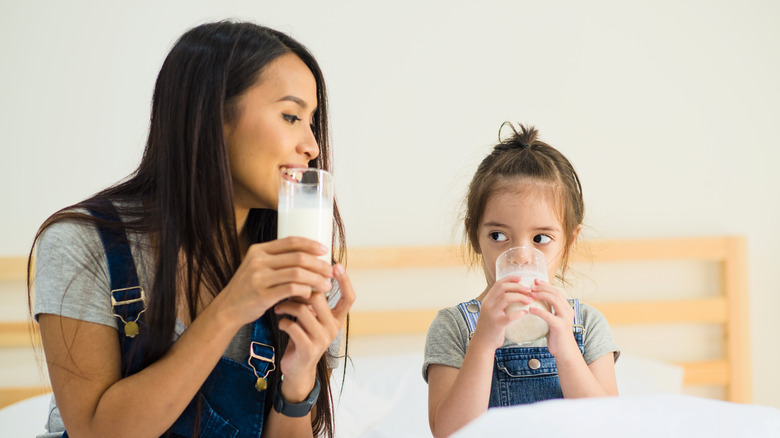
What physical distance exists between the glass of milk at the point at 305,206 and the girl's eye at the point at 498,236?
0.49 meters

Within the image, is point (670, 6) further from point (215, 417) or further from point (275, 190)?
point (215, 417)

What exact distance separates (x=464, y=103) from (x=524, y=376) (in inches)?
51.6

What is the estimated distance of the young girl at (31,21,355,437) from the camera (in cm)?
101

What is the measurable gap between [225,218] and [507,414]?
55cm

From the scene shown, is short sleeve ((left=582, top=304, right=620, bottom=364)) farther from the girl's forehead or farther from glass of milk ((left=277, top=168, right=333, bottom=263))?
glass of milk ((left=277, top=168, right=333, bottom=263))

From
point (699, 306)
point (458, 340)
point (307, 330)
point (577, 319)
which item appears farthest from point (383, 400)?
point (699, 306)

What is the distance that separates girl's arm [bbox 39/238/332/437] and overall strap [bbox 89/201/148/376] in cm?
3

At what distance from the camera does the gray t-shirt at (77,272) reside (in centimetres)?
108

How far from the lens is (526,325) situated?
1.20 m

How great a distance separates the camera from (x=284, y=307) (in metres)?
1.01

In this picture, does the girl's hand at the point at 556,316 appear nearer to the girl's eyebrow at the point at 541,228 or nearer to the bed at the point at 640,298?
the girl's eyebrow at the point at 541,228

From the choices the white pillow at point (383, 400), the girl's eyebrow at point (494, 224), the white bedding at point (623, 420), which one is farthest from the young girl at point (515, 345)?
the white pillow at point (383, 400)

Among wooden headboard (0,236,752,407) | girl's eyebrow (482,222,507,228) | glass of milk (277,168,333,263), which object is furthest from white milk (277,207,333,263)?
wooden headboard (0,236,752,407)

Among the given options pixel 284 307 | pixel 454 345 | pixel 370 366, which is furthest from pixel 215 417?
pixel 370 366
